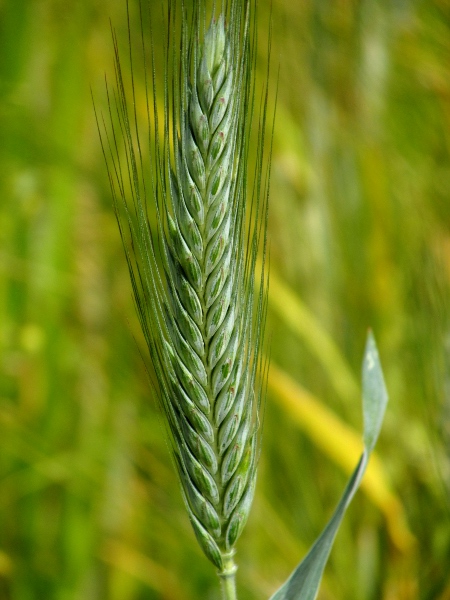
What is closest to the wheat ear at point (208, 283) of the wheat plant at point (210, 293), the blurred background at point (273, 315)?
the wheat plant at point (210, 293)

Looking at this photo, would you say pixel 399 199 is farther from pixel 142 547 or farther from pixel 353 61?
pixel 142 547

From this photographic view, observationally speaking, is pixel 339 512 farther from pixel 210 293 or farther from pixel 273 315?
pixel 273 315

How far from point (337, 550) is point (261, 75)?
99 centimetres

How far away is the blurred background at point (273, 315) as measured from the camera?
1087mm

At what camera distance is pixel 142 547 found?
127 cm

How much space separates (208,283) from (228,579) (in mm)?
211

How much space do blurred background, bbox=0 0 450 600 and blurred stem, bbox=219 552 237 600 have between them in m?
0.58

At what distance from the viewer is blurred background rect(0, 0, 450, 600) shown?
3.57 feet

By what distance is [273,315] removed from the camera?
4.40ft

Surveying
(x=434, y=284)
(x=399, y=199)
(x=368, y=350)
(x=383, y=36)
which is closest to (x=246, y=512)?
(x=368, y=350)

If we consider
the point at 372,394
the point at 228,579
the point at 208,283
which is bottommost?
the point at 228,579

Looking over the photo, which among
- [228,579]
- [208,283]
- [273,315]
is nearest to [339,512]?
[228,579]

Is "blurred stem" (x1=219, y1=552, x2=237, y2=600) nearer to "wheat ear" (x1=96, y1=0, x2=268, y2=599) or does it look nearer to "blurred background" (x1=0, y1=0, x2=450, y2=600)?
"wheat ear" (x1=96, y1=0, x2=268, y2=599)

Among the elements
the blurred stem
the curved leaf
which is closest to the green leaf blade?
the curved leaf
